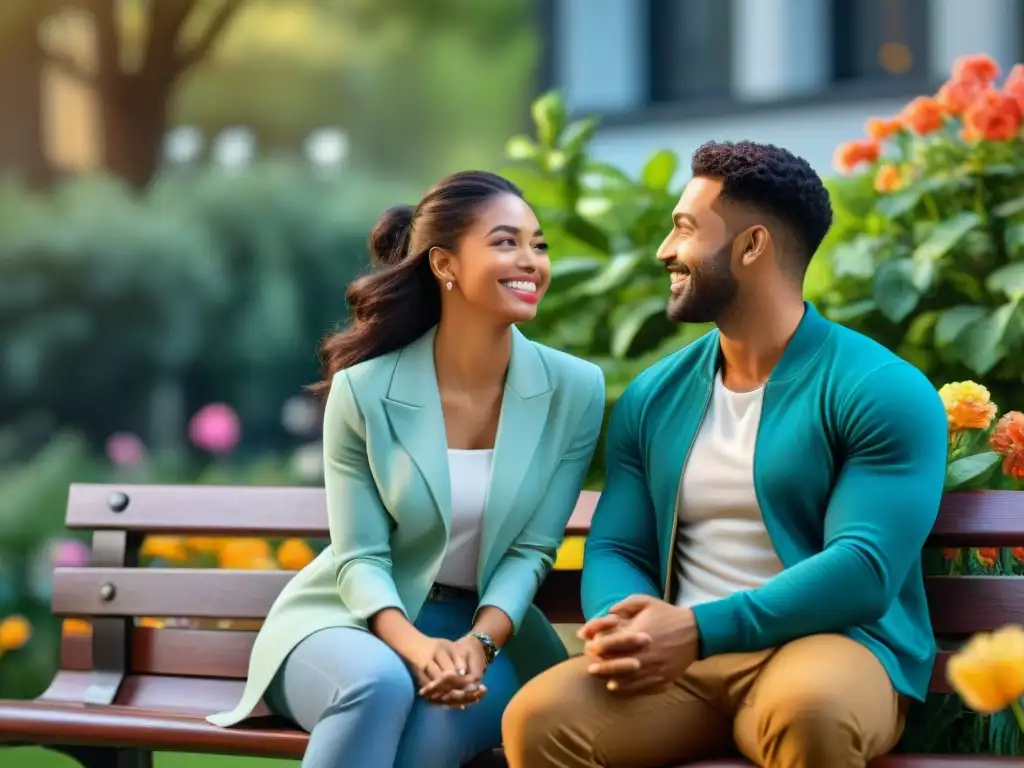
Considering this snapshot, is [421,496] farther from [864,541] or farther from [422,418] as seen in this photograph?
[864,541]

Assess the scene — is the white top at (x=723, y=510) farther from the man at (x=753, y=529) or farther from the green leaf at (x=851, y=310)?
the green leaf at (x=851, y=310)

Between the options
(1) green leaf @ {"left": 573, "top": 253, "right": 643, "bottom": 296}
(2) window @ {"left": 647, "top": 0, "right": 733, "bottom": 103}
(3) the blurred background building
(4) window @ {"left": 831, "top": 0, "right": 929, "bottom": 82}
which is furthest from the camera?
(2) window @ {"left": 647, "top": 0, "right": 733, "bottom": 103}

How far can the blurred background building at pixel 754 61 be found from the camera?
726cm

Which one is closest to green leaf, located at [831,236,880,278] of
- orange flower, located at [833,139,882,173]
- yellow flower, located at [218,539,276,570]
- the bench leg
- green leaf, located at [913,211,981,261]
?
green leaf, located at [913,211,981,261]

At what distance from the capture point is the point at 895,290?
4.59 metres

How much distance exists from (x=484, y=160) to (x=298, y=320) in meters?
1.65

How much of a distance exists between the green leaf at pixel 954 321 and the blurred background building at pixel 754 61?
2.82 metres

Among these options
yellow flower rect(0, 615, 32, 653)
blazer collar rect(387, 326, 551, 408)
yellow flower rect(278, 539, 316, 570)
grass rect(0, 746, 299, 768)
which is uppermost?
blazer collar rect(387, 326, 551, 408)

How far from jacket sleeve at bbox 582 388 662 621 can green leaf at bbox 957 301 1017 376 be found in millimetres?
1610

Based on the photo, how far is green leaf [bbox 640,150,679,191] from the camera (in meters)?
5.42

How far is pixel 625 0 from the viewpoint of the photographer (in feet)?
26.3

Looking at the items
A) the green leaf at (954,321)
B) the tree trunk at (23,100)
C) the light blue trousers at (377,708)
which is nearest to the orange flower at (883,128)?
the green leaf at (954,321)

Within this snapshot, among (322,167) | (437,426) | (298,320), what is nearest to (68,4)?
(322,167)

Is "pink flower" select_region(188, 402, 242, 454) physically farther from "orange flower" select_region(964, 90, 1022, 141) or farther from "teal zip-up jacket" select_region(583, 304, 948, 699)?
"teal zip-up jacket" select_region(583, 304, 948, 699)
